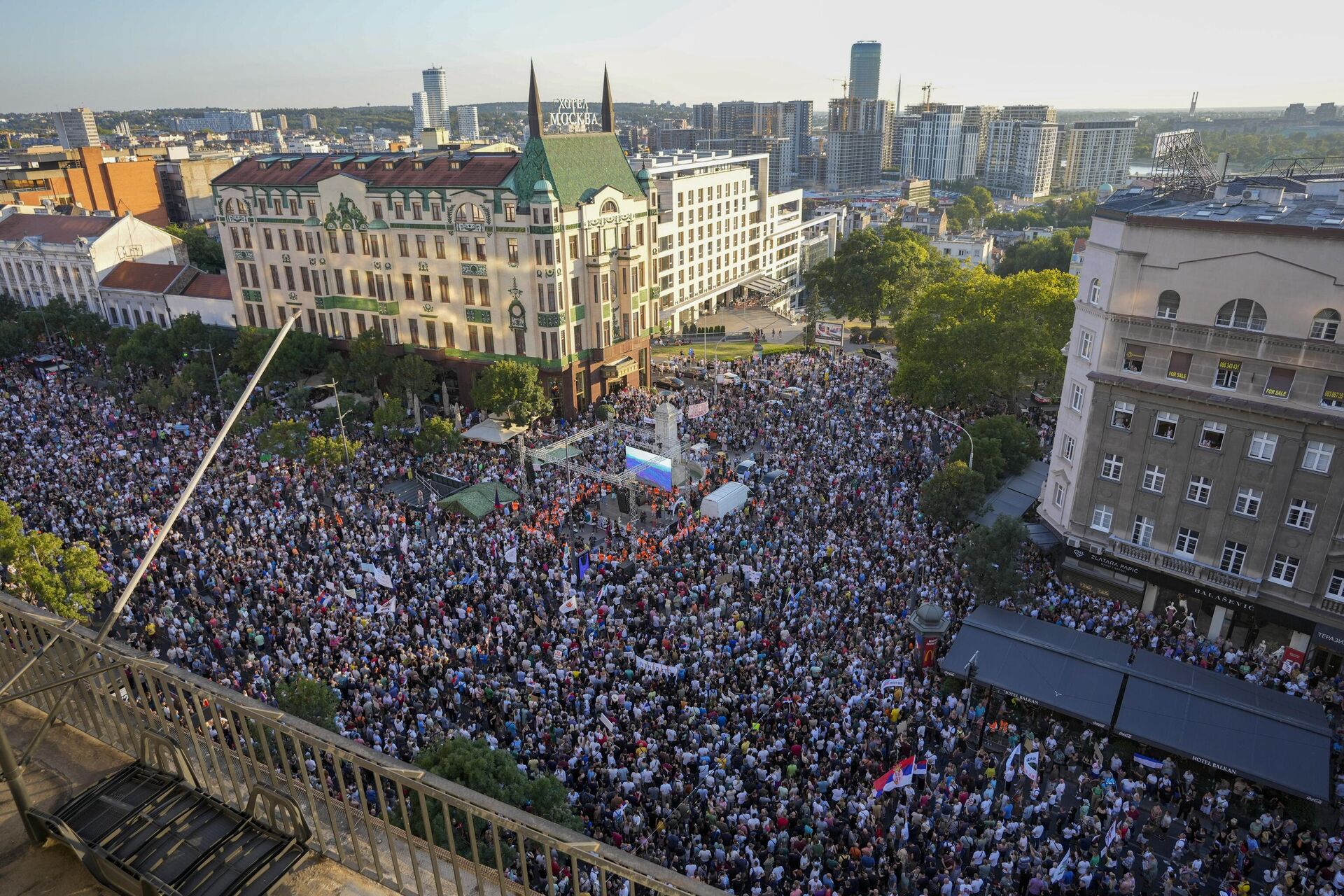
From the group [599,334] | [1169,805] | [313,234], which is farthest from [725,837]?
[313,234]

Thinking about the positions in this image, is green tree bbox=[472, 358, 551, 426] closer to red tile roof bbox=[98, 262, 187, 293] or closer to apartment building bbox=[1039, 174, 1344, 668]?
apartment building bbox=[1039, 174, 1344, 668]

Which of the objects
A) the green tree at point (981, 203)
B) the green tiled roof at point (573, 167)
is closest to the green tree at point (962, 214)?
the green tree at point (981, 203)

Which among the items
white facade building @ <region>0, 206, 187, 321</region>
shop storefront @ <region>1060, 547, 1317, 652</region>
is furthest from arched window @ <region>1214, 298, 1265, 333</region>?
white facade building @ <region>0, 206, 187, 321</region>

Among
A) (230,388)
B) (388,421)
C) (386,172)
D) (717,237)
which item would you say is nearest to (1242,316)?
(388,421)

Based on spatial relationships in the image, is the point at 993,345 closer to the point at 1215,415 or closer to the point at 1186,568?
the point at 1215,415

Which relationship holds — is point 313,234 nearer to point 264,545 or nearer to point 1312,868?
point 264,545

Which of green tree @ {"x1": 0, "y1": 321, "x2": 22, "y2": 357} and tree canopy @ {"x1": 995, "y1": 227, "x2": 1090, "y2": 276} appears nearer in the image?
green tree @ {"x1": 0, "y1": 321, "x2": 22, "y2": 357}
